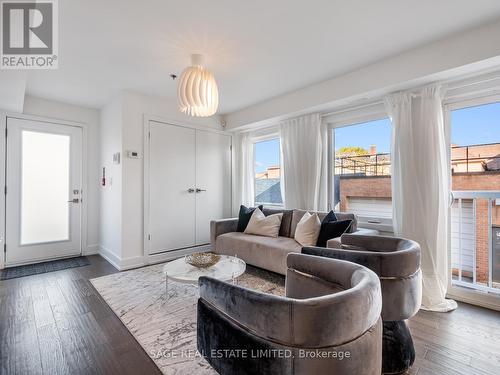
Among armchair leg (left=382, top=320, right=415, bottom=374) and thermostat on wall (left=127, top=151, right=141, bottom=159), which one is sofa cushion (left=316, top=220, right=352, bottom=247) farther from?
thermostat on wall (left=127, top=151, right=141, bottom=159)

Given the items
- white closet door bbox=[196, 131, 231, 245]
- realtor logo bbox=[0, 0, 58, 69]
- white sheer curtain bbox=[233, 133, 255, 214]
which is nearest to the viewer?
realtor logo bbox=[0, 0, 58, 69]

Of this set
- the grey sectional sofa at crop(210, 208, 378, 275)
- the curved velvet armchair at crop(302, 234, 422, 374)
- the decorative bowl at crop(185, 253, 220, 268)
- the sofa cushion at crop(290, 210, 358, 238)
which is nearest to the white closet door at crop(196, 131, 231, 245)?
the grey sectional sofa at crop(210, 208, 378, 275)

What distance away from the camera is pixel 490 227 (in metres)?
2.52

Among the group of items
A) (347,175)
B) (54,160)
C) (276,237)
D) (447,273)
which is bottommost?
(447,273)

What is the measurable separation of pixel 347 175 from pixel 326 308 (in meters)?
2.86

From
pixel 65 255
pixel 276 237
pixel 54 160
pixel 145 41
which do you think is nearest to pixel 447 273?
pixel 276 237

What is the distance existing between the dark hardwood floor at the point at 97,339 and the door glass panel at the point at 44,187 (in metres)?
1.36

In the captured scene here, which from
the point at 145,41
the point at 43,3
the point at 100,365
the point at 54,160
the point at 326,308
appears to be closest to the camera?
the point at 326,308

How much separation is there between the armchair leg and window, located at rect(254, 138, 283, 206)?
2839mm

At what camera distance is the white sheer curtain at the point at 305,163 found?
3553mm

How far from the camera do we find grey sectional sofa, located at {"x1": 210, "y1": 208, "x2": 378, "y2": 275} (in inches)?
113

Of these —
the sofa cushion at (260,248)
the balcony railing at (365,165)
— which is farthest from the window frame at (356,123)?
the sofa cushion at (260,248)

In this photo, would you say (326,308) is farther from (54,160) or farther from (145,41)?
(54,160)

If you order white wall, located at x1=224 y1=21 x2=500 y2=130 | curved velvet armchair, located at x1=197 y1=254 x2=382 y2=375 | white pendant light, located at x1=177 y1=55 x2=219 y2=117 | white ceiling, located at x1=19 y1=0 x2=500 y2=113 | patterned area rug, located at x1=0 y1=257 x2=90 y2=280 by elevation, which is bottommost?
patterned area rug, located at x1=0 y1=257 x2=90 y2=280
